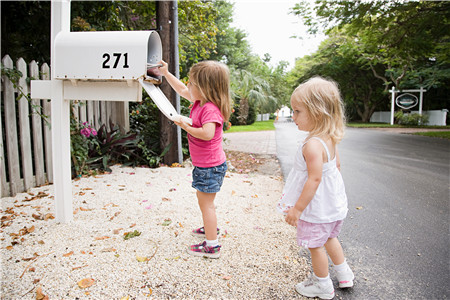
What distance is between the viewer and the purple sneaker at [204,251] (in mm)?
2285

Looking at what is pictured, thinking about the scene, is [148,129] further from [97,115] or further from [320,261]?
[320,261]

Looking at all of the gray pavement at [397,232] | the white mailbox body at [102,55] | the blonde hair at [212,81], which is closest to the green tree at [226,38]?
the gray pavement at [397,232]

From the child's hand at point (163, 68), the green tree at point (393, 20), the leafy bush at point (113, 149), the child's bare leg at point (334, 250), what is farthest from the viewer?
the green tree at point (393, 20)

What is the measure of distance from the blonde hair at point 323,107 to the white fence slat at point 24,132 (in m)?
3.42

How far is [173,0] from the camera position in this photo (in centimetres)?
539

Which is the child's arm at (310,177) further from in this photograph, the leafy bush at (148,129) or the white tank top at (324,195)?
the leafy bush at (148,129)

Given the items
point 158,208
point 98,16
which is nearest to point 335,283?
point 158,208

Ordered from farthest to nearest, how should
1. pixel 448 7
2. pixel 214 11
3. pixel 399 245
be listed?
pixel 448 7 → pixel 214 11 → pixel 399 245

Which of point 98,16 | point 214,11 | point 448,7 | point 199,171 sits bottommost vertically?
point 199,171

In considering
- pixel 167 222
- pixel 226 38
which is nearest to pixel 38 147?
pixel 167 222

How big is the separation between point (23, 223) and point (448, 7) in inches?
461

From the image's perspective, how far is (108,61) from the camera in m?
2.29

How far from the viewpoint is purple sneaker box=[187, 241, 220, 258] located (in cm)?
229

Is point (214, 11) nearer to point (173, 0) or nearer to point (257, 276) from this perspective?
point (173, 0)
